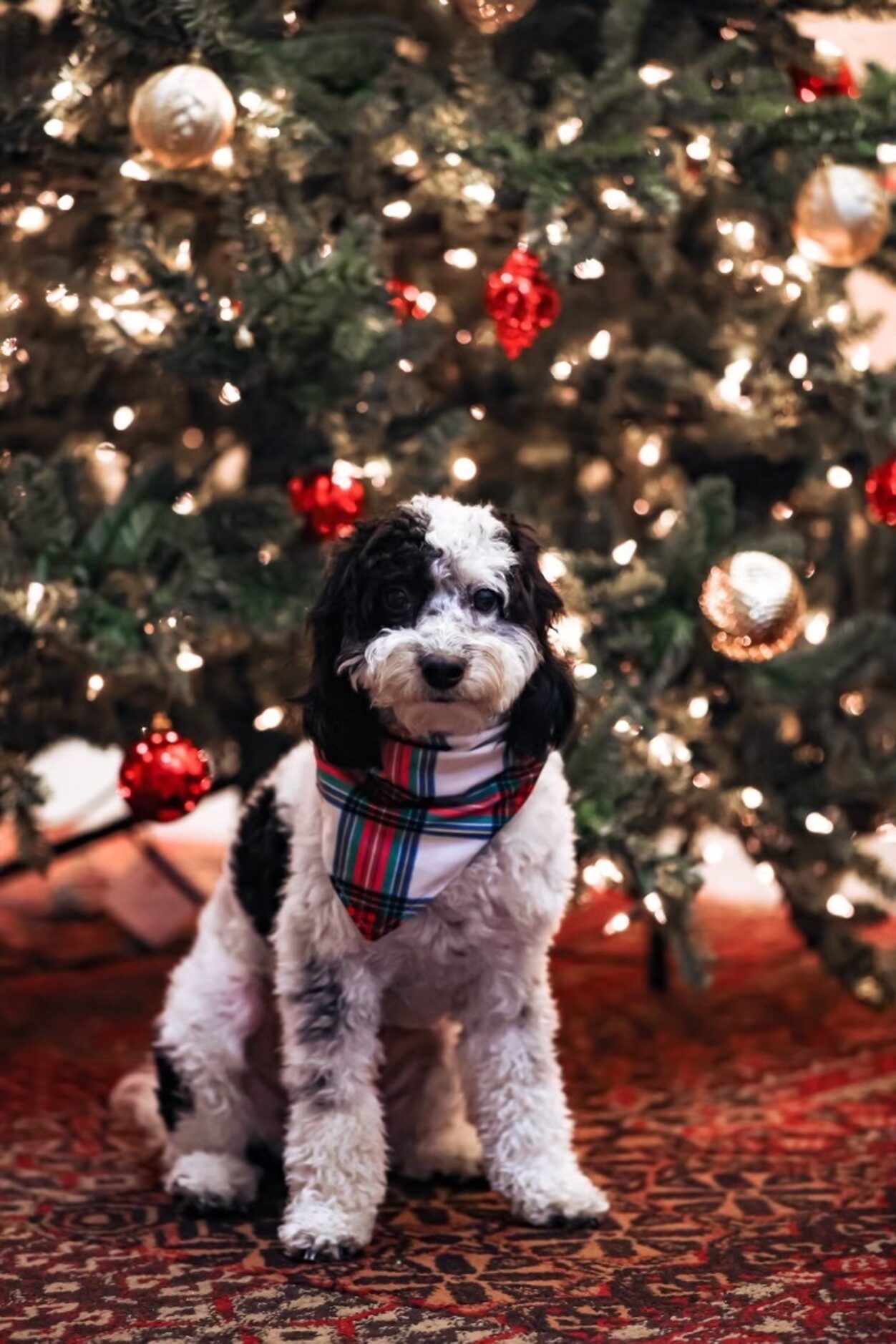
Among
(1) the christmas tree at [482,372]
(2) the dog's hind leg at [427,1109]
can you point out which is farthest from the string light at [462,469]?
(2) the dog's hind leg at [427,1109]

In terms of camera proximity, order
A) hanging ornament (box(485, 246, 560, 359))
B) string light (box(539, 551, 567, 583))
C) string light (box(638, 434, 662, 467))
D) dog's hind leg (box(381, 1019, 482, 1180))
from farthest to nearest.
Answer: string light (box(638, 434, 662, 467)) → string light (box(539, 551, 567, 583)) → hanging ornament (box(485, 246, 560, 359)) → dog's hind leg (box(381, 1019, 482, 1180))

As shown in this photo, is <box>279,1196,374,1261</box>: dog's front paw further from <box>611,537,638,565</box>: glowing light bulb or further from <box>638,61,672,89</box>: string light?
<box>638,61,672,89</box>: string light

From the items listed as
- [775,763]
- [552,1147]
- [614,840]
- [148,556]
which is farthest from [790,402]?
[552,1147]

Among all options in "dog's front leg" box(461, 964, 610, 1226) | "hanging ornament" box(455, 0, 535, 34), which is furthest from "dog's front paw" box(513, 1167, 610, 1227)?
"hanging ornament" box(455, 0, 535, 34)

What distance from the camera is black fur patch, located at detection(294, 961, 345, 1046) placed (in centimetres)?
225

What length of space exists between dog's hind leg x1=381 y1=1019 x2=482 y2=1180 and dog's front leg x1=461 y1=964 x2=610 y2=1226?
0.75 ft

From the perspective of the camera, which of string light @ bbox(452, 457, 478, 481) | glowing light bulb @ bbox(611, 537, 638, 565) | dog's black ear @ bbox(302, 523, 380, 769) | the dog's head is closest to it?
the dog's head

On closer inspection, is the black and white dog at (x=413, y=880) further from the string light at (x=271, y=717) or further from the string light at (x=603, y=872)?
the string light at (x=271, y=717)

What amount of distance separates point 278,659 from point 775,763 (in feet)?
3.40

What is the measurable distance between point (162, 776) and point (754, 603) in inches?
42.4

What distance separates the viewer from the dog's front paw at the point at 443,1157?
2582 mm

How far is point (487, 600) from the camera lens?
2.17m

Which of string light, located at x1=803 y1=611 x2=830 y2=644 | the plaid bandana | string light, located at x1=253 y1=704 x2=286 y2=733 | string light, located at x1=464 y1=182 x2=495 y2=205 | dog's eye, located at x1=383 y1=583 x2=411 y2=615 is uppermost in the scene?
string light, located at x1=464 y1=182 x2=495 y2=205

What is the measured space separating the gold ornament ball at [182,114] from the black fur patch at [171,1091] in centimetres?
143
